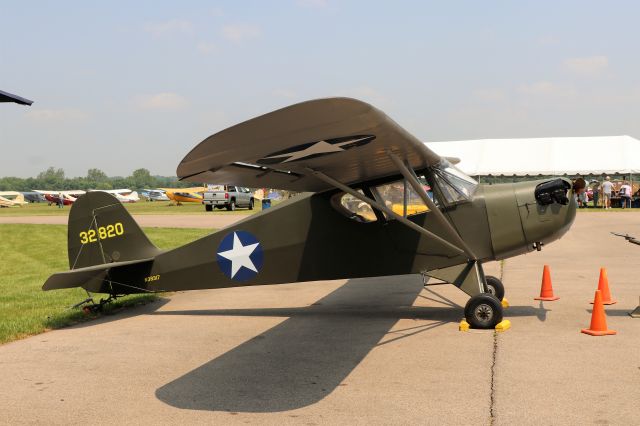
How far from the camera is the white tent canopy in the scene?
37.5 metres

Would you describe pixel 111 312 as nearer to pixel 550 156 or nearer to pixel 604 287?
pixel 604 287

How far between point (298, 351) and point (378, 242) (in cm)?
215

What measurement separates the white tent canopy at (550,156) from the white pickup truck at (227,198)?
15.6m

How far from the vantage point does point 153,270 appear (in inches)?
360

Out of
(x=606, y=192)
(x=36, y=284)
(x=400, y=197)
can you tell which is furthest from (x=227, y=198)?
(x=400, y=197)

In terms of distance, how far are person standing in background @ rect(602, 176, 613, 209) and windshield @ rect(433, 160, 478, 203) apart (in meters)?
30.7

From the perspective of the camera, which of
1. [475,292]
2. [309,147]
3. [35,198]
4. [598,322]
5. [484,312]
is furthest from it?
[35,198]

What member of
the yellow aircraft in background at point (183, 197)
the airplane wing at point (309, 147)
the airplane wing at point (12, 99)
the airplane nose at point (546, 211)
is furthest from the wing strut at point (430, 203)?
the yellow aircraft in background at point (183, 197)

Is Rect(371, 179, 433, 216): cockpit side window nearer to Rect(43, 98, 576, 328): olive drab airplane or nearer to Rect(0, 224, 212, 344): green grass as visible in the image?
Rect(43, 98, 576, 328): olive drab airplane

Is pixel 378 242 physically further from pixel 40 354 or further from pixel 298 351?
pixel 40 354

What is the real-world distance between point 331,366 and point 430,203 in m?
2.53

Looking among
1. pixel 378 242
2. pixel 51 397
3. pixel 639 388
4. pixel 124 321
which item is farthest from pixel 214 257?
pixel 639 388

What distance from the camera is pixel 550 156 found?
39625 millimetres

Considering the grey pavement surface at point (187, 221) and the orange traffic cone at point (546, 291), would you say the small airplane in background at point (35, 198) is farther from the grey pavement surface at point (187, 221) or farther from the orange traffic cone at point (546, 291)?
the orange traffic cone at point (546, 291)
